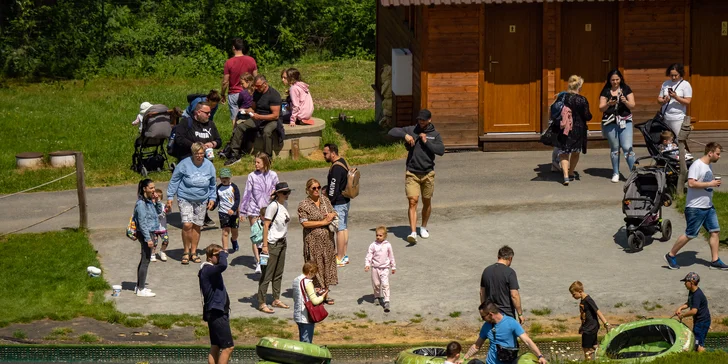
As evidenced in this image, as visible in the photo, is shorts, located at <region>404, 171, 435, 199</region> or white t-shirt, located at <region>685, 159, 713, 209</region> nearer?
white t-shirt, located at <region>685, 159, 713, 209</region>

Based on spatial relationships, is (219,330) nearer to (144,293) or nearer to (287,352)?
(287,352)

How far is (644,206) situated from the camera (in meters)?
18.8

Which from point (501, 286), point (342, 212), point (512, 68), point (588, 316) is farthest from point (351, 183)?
point (512, 68)

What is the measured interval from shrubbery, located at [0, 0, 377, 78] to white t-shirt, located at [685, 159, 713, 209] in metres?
19.8

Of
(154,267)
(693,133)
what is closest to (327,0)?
(693,133)

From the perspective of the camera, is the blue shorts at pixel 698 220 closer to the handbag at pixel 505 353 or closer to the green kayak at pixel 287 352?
the handbag at pixel 505 353

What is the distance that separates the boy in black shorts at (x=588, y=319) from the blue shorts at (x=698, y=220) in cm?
346

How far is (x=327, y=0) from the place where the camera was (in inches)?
1535

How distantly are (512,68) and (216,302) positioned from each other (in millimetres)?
11827

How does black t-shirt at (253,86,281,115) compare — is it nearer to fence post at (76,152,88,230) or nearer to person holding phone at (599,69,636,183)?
fence post at (76,152,88,230)

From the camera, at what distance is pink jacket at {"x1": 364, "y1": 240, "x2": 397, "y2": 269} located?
16266 millimetres

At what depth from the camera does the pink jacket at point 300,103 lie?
963 inches

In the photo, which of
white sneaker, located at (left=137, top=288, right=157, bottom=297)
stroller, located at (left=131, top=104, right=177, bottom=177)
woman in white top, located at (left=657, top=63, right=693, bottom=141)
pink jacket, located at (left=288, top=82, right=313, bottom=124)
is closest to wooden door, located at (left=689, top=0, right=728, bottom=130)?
woman in white top, located at (left=657, top=63, right=693, bottom=141)

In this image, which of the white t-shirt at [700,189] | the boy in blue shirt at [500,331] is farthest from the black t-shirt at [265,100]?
the boy in blue shirt at [500,331]
